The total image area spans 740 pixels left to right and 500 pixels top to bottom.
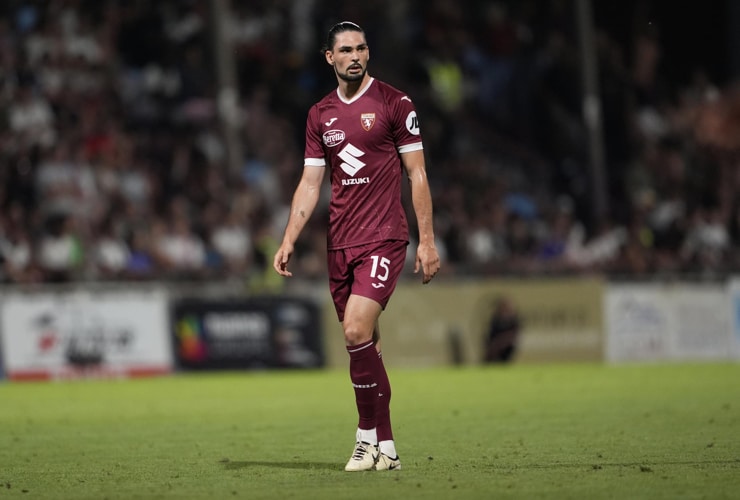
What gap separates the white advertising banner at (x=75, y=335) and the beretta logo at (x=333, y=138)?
12.5 m

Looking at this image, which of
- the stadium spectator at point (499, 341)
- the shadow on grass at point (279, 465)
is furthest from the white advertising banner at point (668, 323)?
the shadow on grass at point (279, 465)

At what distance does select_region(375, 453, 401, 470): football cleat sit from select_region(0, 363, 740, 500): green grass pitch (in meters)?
0.11

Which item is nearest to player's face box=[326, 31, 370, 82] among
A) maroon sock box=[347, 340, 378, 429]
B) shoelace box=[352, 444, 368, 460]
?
maroon sock box=[347, 340, 378, 429]

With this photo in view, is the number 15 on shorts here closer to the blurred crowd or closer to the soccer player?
the soccer player

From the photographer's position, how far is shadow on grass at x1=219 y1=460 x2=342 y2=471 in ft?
29.2

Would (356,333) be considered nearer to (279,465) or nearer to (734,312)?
(279,465)

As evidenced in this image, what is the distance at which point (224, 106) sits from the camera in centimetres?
2428

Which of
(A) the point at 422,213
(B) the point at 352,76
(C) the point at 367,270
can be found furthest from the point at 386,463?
(B) the point at 352,76

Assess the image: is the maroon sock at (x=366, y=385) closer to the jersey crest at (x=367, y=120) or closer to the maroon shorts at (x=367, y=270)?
the maroon shorts at (x=367, y=270)

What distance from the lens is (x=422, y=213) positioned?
8.67 meters

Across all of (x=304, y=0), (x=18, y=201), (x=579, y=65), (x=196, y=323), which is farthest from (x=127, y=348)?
(x=579, y=65)

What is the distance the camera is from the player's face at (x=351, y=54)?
8.71 meters

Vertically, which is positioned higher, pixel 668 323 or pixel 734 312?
pixel 734 312

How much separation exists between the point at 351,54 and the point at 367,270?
4.34 feet
